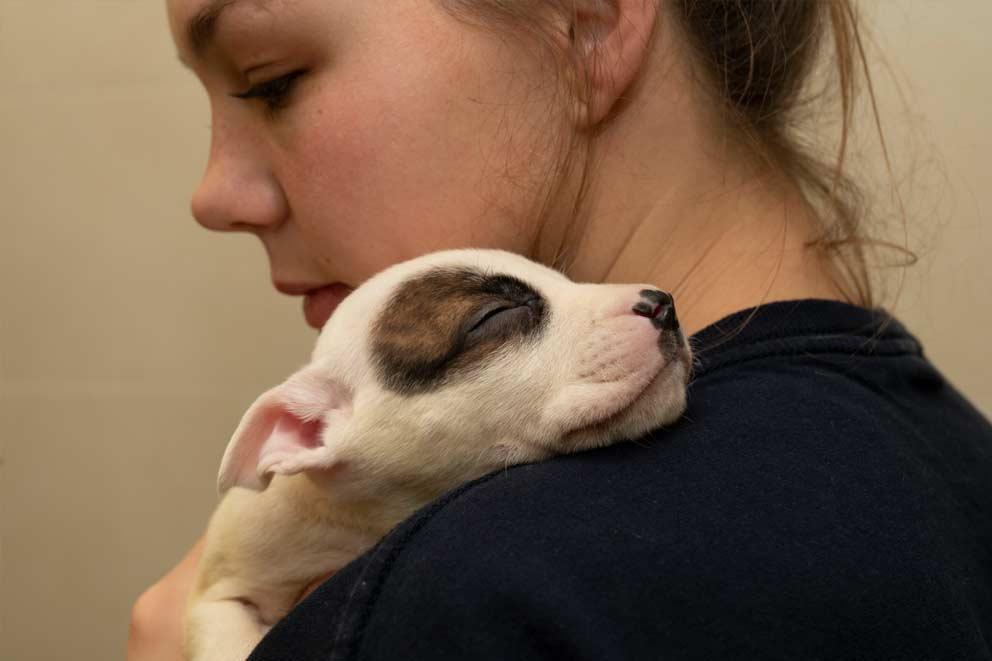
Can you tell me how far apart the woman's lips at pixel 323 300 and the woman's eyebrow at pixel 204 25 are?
394 millimetres

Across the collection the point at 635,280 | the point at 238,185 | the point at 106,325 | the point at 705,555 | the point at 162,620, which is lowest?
the point at 162,620

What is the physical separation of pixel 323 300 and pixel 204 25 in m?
0.47

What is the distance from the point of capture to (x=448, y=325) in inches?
42.0

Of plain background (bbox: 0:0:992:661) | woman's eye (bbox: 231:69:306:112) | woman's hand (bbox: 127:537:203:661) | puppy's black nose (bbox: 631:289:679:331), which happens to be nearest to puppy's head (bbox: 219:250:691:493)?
puppy's black nose (bbox: 631:289:679:331)

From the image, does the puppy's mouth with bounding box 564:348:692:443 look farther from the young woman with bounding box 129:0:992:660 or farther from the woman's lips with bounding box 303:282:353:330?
the woman's lips with bounding box 303:282:353:330

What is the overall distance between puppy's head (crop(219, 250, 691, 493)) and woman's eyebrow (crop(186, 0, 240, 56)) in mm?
368

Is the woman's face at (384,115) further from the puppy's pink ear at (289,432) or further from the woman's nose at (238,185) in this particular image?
the puppy's pink ear at (289,432)

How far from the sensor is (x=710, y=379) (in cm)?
98

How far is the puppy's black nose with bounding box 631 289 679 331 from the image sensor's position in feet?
3.23

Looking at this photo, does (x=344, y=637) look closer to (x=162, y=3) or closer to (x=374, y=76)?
(x=374, y=76)

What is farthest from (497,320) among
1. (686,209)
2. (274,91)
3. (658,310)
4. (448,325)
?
(274,91)

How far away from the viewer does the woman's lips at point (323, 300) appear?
152 centimetres

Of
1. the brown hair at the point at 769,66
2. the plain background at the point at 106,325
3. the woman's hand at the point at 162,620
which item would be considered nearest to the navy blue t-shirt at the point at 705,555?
the brown hair at the point at 769,66

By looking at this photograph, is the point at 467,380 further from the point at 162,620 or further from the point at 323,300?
the point at 162,620
